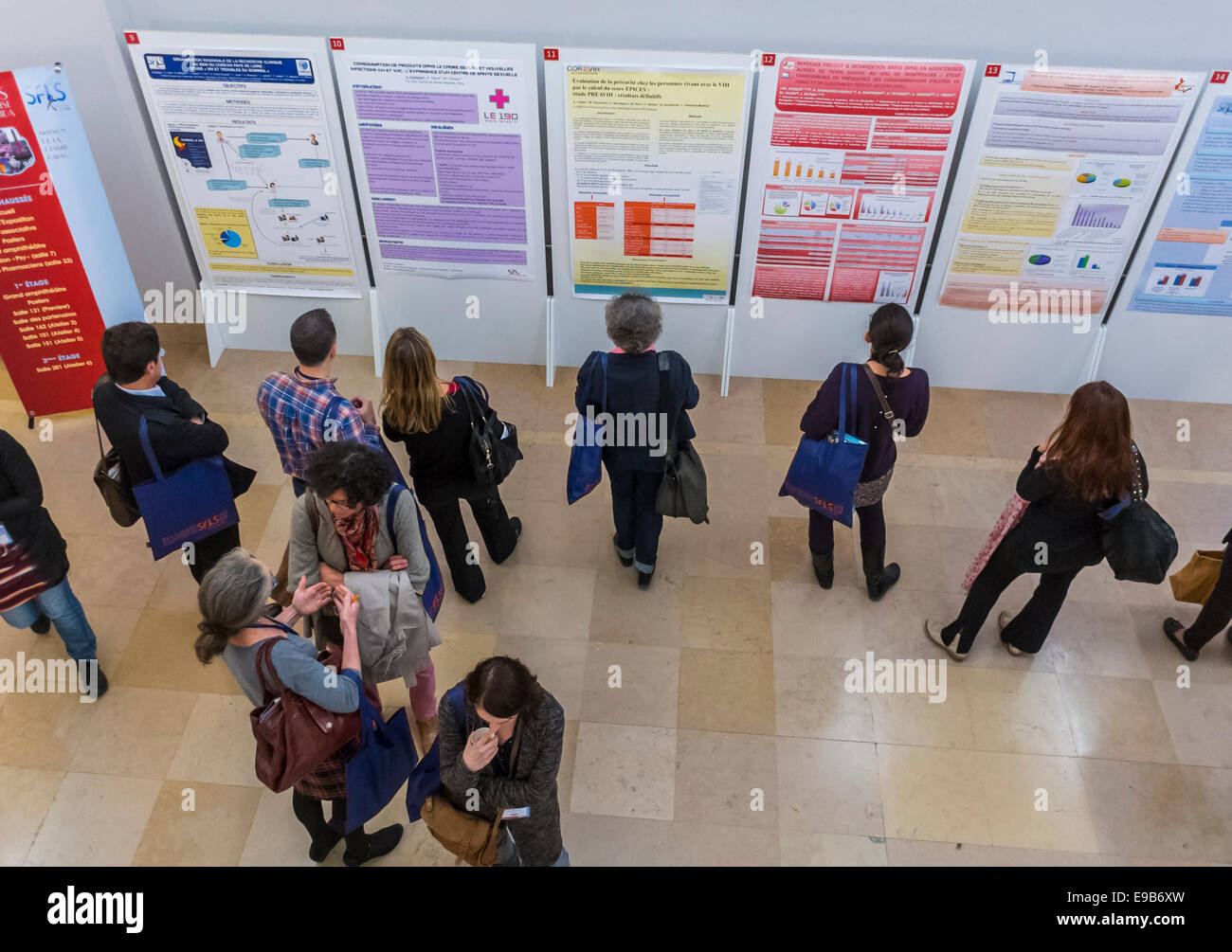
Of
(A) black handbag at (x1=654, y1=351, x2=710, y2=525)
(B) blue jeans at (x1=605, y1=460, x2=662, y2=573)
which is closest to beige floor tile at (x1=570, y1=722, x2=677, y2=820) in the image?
(B) blue jeans at (x1=605, y1=460, x2=662, y2=573)

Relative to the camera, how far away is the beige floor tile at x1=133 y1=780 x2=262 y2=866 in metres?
3.74

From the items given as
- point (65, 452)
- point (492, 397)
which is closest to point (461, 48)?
point (492, 397)

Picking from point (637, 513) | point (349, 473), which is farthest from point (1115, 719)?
point (349, 473)

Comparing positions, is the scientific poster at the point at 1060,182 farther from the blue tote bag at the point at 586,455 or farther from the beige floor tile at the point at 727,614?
the blue tote bag at the point at 586,455

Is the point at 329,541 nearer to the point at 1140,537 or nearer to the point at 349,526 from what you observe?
the point at 349,526

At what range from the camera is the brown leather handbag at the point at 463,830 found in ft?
9.18

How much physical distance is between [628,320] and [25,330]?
3.81 m

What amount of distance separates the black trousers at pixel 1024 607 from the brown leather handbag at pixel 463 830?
2.42 metres

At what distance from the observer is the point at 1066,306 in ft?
18.0

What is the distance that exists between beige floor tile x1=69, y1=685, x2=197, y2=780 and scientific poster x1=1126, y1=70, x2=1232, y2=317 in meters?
5.70

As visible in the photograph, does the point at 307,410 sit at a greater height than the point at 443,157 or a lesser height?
lesser

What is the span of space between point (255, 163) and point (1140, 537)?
4.94 m

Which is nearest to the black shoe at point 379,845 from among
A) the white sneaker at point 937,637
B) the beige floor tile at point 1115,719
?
the white sneaker at point 937,637

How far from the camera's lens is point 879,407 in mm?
3938
